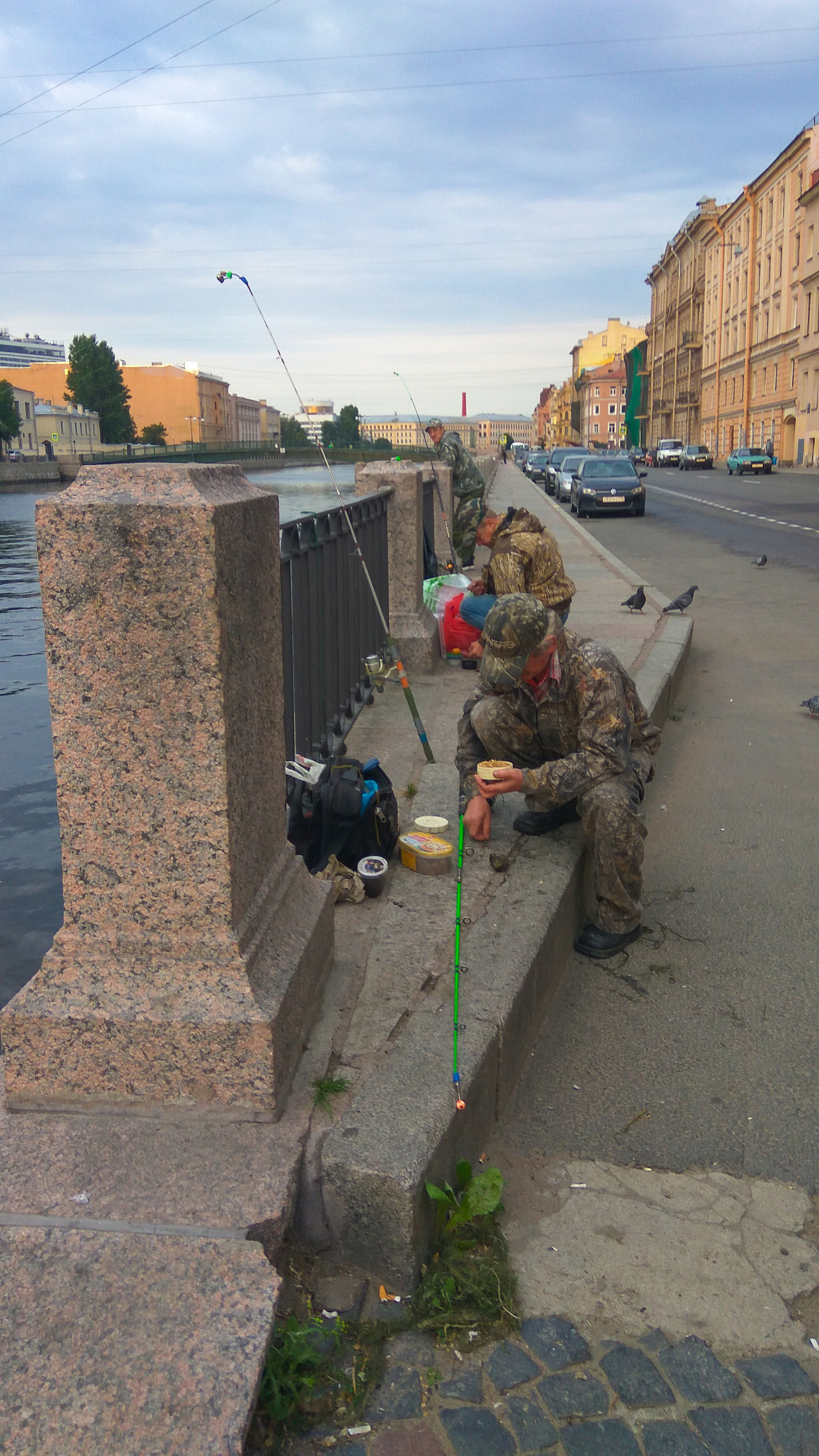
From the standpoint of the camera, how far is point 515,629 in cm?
359

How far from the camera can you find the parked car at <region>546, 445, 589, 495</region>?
40344 mm

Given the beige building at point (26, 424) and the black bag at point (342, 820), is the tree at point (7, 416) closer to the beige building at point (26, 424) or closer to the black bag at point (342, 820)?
the beige building at point (26, 424)

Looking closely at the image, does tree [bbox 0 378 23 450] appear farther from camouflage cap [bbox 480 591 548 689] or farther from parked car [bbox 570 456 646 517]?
camouflage cap [bbox 480 591 548 689]

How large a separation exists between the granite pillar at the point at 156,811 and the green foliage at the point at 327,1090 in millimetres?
72

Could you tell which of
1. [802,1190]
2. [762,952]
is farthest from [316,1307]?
[762,952]

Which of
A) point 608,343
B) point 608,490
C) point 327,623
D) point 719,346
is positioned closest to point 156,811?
point 327,623

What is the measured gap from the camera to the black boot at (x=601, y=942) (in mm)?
3895

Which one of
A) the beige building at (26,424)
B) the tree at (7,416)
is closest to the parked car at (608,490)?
the tree at (7,416)

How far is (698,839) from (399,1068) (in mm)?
2723

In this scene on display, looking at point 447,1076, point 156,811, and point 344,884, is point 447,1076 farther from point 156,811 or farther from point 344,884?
point 344,884

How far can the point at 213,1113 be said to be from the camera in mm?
2451

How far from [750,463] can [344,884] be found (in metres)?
52.1

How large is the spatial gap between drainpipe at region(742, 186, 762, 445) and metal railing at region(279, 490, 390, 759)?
67.0 m

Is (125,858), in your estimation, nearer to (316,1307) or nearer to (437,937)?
(316,1307)
